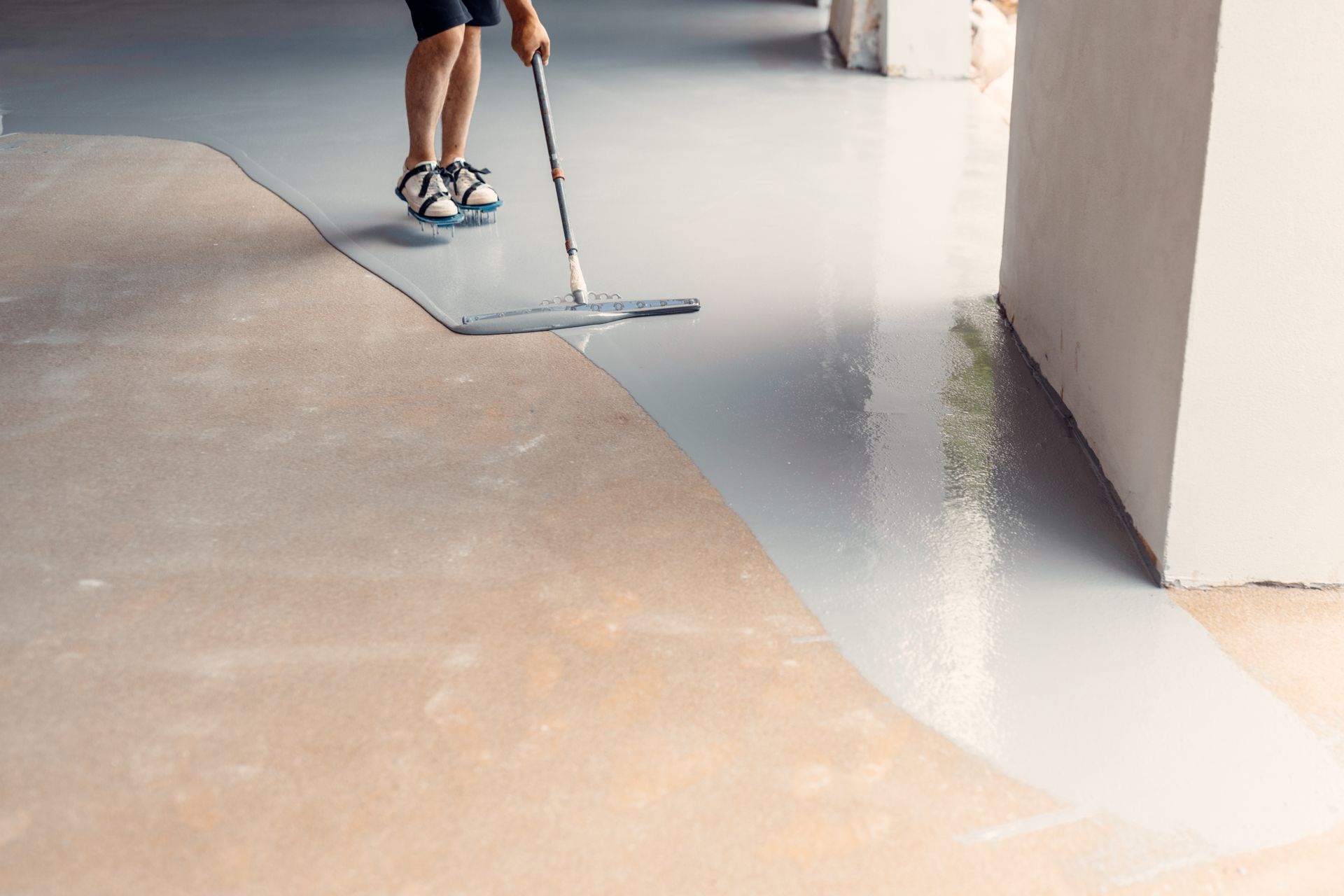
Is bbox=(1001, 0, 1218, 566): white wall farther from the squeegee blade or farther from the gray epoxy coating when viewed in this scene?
the squeegee blade

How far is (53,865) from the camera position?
4.02ft

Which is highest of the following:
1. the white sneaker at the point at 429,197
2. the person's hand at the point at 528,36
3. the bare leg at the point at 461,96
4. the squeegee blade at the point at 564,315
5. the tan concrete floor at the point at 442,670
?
the person's hand at the point at 528,36

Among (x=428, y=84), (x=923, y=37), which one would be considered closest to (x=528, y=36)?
(x=428, y=84)

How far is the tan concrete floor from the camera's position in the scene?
4.06ft

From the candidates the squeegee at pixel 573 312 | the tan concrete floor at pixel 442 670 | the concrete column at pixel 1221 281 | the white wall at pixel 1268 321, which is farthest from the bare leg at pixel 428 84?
the white wall at pixel 1268 321

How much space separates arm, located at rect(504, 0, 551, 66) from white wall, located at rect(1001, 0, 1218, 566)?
45.3 inches

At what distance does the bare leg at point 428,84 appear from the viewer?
321 cm

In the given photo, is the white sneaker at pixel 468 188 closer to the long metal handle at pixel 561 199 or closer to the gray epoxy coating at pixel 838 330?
the gray epoxy coating at pixel 838 330

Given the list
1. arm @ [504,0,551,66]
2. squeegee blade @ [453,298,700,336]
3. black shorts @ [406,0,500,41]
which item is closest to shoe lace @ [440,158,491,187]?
black shorts @ [406,0,500,41]

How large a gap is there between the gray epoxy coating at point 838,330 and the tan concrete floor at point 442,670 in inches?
3.1

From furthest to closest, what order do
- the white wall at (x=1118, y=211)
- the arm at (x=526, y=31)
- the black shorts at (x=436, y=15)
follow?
the black shorts at (x=436, y=15) → the arm at (x=526, y=31) → the white wall at (x=1118, y=211)

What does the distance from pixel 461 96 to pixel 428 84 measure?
185mm

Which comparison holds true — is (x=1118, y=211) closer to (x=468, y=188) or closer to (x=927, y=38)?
(x=468, y=188)

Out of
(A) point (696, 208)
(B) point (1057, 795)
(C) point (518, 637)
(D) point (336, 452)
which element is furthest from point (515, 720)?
(A) point (696, 208)
